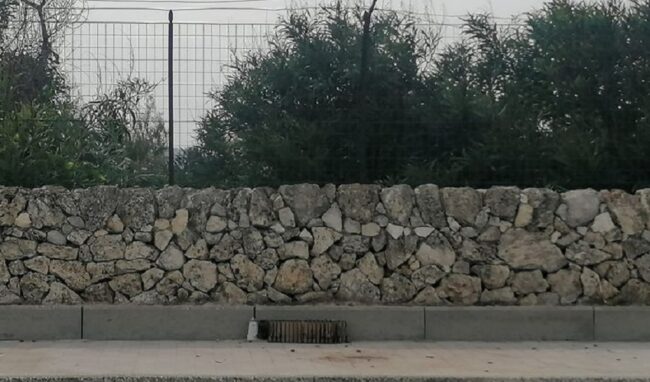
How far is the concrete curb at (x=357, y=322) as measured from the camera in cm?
1033

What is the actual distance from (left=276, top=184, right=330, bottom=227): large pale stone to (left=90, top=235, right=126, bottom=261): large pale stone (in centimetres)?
178

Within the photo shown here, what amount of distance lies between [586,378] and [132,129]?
572 cm

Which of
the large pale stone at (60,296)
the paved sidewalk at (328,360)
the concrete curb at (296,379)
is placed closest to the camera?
the concrete curb at (296,379)

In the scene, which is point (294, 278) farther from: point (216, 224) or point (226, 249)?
point (216, 224)

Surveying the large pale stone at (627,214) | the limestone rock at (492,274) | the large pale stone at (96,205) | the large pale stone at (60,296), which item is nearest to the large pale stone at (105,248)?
the large pale stone at (96,205)

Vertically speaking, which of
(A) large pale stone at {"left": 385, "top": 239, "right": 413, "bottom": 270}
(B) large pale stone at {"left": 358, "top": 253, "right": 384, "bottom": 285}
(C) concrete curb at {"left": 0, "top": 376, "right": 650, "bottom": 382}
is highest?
(A) large pale stone at {"left": 385, "top": 239, "right": 413, "bottom": 270}

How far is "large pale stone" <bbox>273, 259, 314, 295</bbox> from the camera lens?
10695 millimetres

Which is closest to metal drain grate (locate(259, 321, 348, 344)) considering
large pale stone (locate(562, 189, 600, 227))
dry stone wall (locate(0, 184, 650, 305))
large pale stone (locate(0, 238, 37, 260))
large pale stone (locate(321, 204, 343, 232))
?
dry stone wall (locate(0, 184, 650, 305))

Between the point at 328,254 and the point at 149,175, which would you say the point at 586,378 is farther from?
the point at 149,175

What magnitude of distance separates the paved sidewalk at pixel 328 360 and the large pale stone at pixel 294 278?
778 millimetres

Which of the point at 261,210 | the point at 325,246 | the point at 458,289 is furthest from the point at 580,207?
the point at 261,210

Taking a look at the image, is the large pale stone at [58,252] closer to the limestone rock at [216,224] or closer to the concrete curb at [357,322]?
the concrete curb at [357,322]

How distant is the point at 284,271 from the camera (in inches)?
421

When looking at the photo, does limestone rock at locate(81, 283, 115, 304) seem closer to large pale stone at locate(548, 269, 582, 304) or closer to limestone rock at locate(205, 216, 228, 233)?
limestone rock at locate(205, 216, 228, 233)
